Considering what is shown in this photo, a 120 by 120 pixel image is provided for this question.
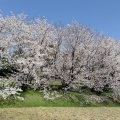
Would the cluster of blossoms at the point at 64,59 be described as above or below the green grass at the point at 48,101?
above

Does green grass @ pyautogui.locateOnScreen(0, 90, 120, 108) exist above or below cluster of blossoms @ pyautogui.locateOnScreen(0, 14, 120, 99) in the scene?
below

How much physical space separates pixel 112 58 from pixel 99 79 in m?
5.18

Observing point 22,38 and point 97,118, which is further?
point 22,38

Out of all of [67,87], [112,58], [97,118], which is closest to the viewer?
[97,118]

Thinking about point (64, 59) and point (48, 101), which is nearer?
point (48, 101)

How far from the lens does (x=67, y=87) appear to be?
3938 centimetres

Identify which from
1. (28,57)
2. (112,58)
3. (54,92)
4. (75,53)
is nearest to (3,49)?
(28,57)

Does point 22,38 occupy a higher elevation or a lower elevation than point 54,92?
higher

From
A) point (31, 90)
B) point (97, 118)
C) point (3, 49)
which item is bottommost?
point (97, 118)

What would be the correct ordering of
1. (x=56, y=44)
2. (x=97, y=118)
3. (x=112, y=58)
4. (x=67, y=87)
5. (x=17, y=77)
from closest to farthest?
(x=97, y=118)
(x=17, y=77)
(x=67, y=87)
(x=56, y=44)
(x=112, y=58)

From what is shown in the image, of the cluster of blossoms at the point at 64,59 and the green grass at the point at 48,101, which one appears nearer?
the green grass at the point at 48,101

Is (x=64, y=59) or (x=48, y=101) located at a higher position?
(x=64, y=59)

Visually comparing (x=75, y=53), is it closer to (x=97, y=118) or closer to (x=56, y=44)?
(x=56, y=44)

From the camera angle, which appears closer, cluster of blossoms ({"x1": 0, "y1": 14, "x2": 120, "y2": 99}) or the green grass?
the green grass
